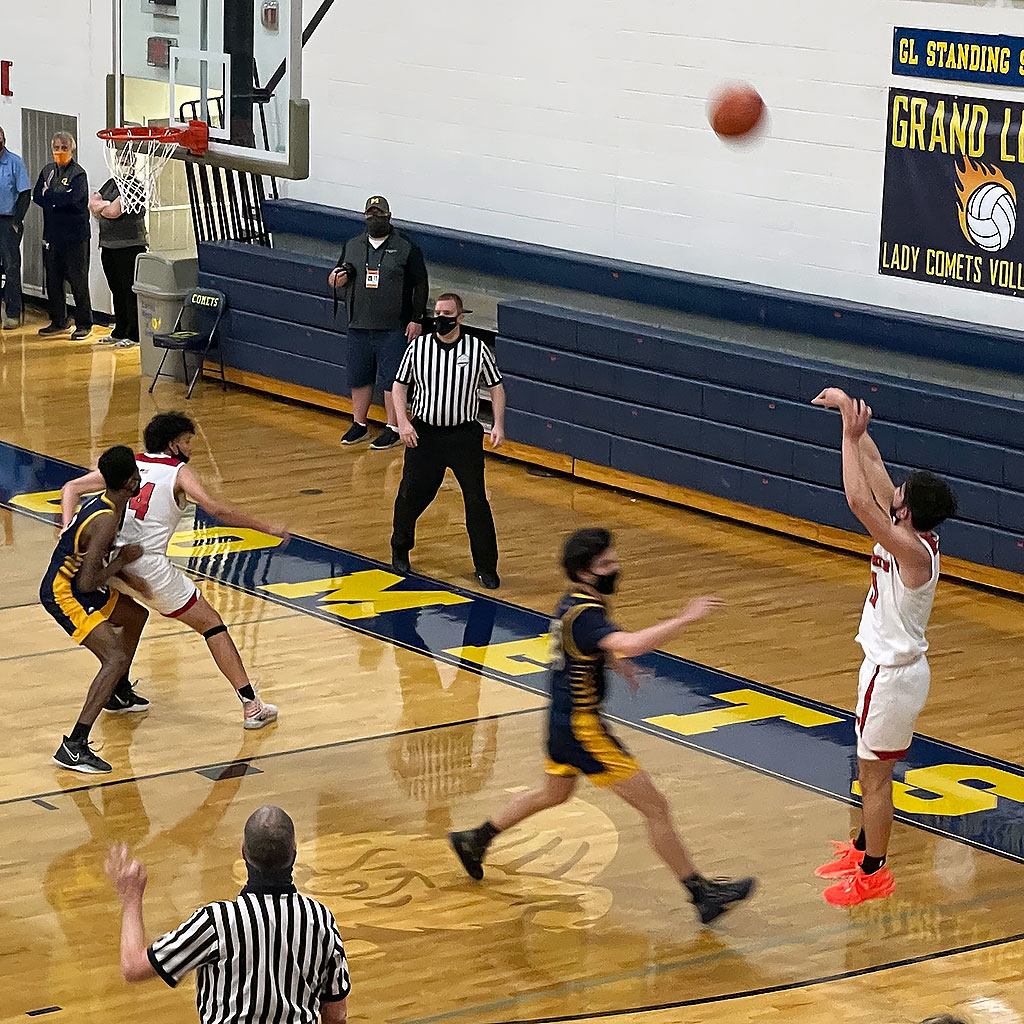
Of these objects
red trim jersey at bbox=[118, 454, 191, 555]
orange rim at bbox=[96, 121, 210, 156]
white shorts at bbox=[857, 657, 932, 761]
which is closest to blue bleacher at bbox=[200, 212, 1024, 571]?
orange rim at bbox=[96, 121, 210, 156]

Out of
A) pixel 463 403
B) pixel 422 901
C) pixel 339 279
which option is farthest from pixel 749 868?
pixel 339 279

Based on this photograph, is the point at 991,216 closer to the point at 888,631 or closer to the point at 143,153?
the point at 888,631

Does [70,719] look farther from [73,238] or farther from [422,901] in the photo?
[73,238]

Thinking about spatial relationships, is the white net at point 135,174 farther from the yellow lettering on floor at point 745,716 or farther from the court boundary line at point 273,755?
the yellow lettering on floor at point 745,716

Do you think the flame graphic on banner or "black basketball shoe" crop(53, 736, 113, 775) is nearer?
"black basketball shoe" crop(53, 736, 113, 775)

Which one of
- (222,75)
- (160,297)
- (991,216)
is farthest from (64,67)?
(991,216)

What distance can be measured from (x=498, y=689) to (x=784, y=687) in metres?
1.56

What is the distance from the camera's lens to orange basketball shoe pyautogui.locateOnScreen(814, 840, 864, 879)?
8453 mm

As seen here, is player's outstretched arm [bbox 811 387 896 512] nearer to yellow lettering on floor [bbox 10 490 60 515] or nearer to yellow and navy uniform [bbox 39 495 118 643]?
yellow and navy uniform [bbox 39 495 118 643]

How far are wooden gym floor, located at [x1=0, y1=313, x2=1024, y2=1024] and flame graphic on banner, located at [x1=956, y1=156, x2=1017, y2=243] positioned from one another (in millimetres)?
2480

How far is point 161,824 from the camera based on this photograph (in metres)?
8.92

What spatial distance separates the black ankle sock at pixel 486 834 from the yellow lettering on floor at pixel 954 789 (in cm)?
209

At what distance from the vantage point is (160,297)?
18.6 meters

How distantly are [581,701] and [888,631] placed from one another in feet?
4.22
